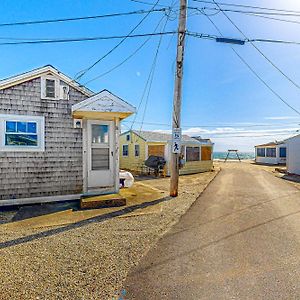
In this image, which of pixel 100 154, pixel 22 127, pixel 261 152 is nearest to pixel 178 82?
pixel 100 154

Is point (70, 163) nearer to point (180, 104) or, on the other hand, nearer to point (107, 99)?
point (107, 99)

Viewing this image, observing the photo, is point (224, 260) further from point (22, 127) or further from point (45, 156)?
point (22, 127)

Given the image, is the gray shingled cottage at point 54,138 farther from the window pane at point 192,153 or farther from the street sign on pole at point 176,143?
the window pane at point 192,153

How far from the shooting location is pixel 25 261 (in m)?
3.50

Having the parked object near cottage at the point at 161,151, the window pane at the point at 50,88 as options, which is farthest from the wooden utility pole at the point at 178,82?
the parked object near cottage at the point at 161,151

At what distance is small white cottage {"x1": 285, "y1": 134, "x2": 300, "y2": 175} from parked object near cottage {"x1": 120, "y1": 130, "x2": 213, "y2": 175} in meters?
6.14

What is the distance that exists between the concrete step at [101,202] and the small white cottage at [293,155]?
15445 mm

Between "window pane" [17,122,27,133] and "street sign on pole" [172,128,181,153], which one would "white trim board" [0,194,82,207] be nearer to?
"window pane" [17,122,27,133]

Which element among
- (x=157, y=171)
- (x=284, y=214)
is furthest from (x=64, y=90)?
(x=157, y=171)

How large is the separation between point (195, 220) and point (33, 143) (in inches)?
208

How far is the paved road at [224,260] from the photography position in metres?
2.80

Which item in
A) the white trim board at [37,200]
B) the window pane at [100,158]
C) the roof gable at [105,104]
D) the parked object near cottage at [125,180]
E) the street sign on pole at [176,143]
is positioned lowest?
the white trim board at [37,200]

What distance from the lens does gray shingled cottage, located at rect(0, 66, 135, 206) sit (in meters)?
6.91

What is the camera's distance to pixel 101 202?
6773 mm
